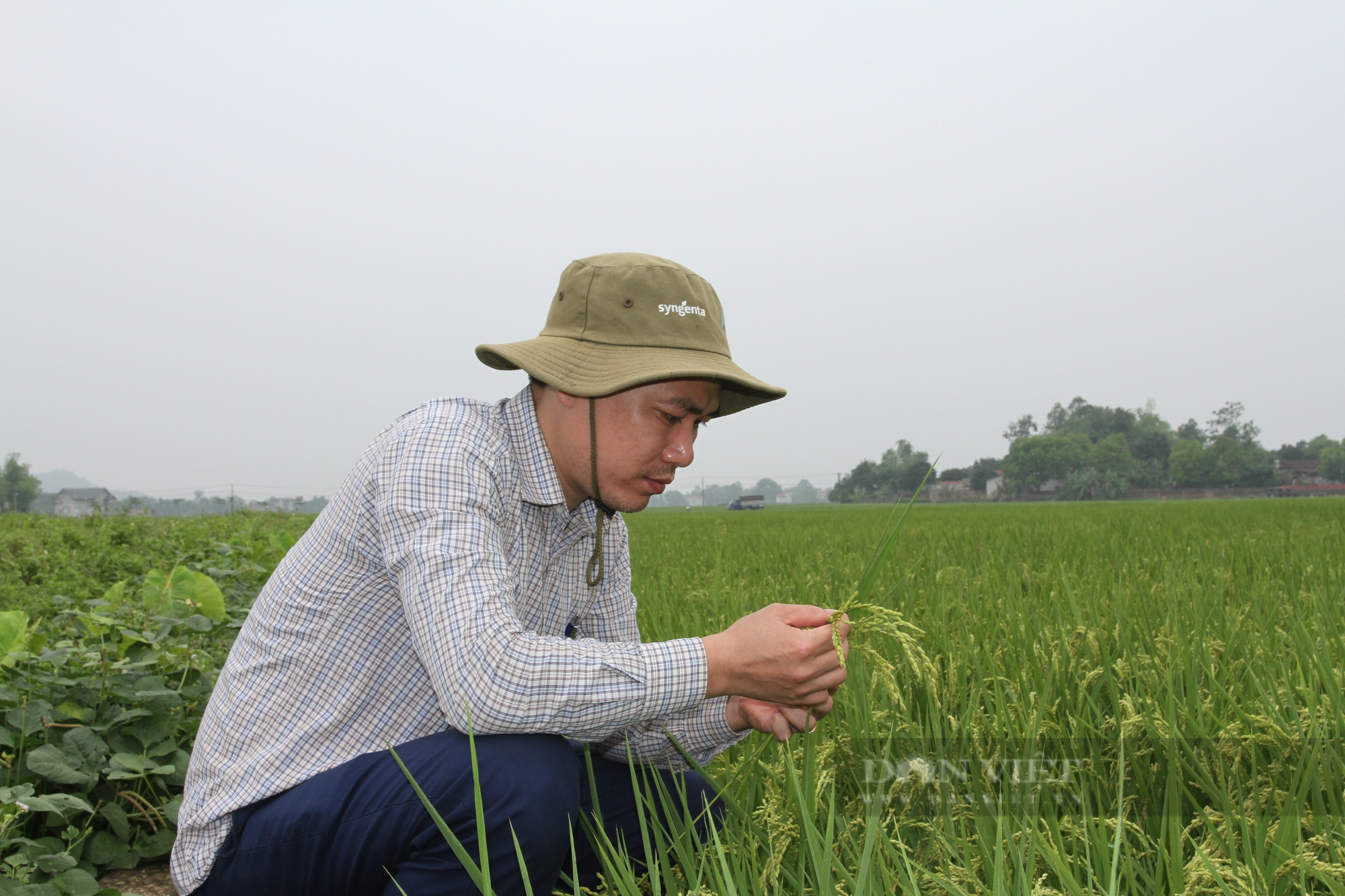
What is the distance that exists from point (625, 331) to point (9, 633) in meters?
1.92

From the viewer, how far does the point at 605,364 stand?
53.1 inches

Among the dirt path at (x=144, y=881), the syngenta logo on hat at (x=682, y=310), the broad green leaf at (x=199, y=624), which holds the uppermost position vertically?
the syngenta logo on hat at (x=682, y=310)

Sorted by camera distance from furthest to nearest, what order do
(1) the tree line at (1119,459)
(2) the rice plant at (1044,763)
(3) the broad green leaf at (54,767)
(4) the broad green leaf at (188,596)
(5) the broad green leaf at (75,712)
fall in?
(1) the tree line at (1119,459) → (4) the broad green leaf at (188,596) → (5) the broad green leaf at (75,712) → (3) the broad green leaf at (54,767) → (2) the rice plant at (1044,763)

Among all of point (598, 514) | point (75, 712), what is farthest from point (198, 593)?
point (598, 514)

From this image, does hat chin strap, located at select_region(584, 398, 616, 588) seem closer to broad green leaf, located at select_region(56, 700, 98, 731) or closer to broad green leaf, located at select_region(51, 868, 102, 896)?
broad green leaf, located at select_region(51, 868, 102, 896)

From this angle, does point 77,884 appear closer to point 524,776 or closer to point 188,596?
point 524,776

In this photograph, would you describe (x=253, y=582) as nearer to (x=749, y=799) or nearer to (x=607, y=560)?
(x=607, y=560)

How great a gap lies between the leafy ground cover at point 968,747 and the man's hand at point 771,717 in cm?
6

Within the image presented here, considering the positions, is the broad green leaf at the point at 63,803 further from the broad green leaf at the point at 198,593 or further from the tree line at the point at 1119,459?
the tree line at the point at 1119,459

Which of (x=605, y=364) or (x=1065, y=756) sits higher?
(x=605, y=364)

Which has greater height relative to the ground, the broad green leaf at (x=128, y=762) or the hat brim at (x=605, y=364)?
the hat brim at (x=605, y=364)

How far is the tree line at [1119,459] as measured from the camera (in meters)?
74.2

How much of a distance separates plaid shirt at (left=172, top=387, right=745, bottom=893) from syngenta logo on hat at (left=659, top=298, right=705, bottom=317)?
0.27 metres

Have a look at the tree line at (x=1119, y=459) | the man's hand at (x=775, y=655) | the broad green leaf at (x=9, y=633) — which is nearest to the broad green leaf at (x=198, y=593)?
the broad green leaf at (x=9, y=633)
